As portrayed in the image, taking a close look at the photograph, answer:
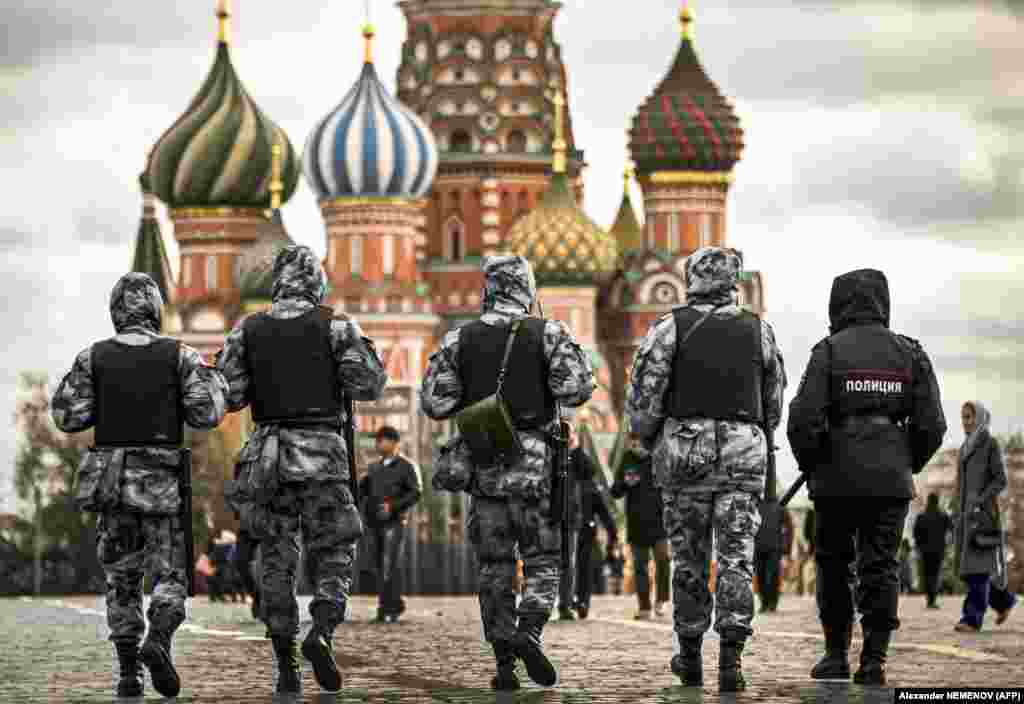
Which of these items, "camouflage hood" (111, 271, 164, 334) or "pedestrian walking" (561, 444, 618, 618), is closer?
"camouflage hood" (111, 271, 164, 334)

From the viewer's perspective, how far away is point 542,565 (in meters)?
15.9

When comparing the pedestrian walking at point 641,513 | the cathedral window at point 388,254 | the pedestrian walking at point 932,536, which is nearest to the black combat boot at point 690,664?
the pedestrian walking at point 641,513

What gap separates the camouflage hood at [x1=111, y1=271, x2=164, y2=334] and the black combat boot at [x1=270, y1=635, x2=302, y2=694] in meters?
1.37

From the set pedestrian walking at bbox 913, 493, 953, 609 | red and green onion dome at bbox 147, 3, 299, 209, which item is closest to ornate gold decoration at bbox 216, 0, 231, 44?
red and green onion dome at bbox 147, 3, 299, 209

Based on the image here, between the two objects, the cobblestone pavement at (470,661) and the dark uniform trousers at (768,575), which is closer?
the cobblestone pavement at (470,661)

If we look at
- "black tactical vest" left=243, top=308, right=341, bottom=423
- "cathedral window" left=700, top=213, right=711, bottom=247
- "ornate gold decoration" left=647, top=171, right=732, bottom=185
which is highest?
"ornate gold decoration" left=647, top=171, right=732, bottom=185

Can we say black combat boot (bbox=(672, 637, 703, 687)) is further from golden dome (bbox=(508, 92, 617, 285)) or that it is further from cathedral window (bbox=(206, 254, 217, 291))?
cathedral window (bbox=(206, 254, 217, 291))

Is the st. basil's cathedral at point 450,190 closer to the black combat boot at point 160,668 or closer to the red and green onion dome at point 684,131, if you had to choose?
the red and green onion dome at point 684,131

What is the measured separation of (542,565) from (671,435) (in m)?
0.75

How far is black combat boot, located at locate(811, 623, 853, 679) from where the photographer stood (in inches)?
643

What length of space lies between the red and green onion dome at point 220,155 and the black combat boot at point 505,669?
97571 millimetres

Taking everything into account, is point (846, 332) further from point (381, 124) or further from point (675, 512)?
point (381, 124)

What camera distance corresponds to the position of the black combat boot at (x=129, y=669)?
50.6 feet

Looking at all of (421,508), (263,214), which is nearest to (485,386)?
(421,508)
